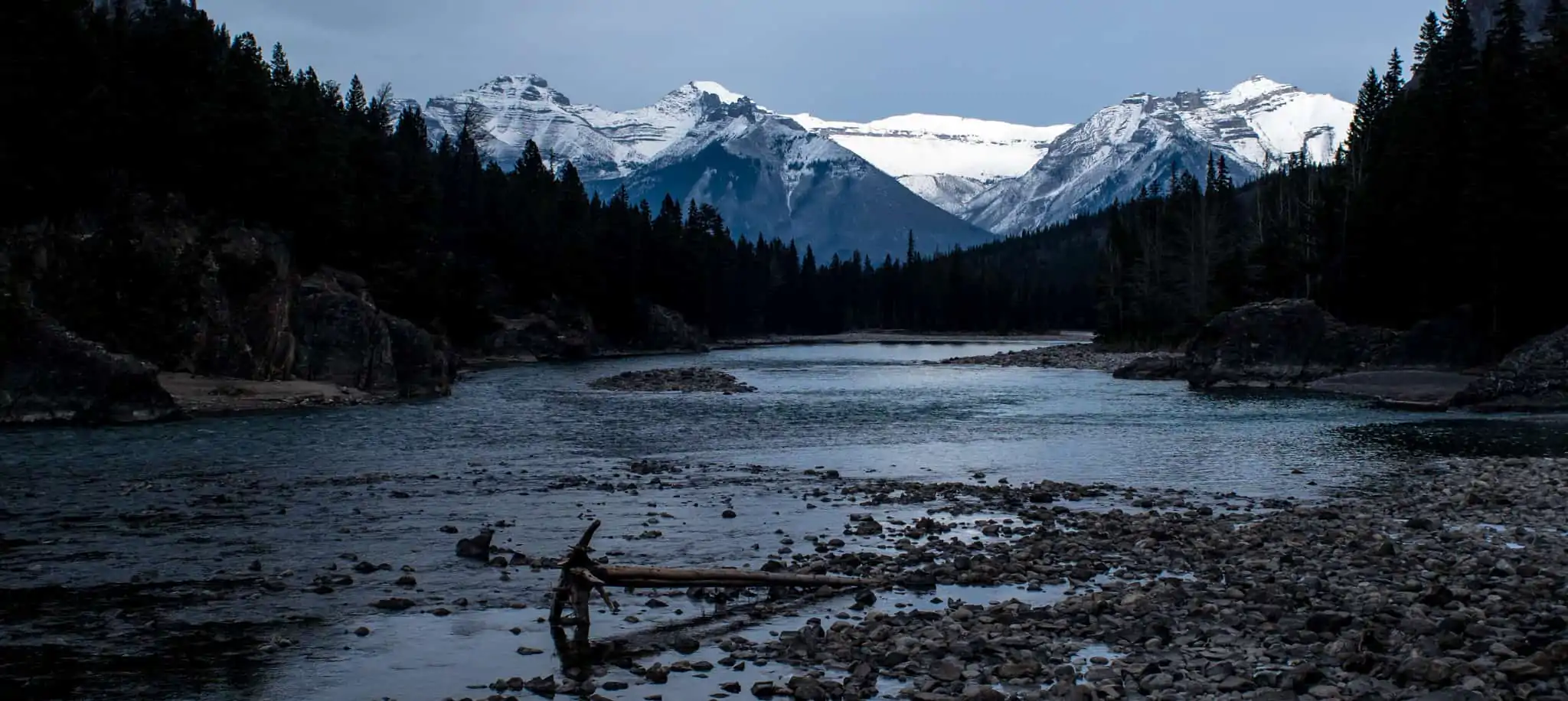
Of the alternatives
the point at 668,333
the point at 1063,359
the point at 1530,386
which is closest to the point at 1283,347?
the point at 1530,386

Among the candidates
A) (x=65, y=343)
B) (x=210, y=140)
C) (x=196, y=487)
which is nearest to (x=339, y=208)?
(x=210, y=140)

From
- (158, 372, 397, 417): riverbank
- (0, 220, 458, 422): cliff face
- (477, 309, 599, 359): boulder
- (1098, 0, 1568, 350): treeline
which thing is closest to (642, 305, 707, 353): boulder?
(477, 309, 599, 359): boulder

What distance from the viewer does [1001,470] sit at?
35.1m

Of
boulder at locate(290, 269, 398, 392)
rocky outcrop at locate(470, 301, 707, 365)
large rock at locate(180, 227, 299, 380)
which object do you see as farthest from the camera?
rocky outcrop at locate(470, 301, 707, 365)

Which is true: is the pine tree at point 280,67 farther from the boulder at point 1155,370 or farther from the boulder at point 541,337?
the boulder at point 1155,370

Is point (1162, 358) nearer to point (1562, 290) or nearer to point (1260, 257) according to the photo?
point (1260, 257)

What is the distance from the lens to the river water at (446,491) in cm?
1514

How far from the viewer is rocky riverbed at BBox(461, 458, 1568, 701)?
1277 centimetres

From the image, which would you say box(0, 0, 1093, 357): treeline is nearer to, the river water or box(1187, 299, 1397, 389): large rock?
the river water

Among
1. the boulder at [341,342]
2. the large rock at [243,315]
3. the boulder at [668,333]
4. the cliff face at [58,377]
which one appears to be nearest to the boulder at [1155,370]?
the boulder at [341,342]

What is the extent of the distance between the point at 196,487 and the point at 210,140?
151ft

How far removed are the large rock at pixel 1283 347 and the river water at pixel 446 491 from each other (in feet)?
32.2

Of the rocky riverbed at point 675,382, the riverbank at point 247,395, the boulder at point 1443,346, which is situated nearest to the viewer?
the riverbank at point 247,395

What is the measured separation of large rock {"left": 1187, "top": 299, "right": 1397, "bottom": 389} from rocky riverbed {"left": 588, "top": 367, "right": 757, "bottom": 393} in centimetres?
3105
